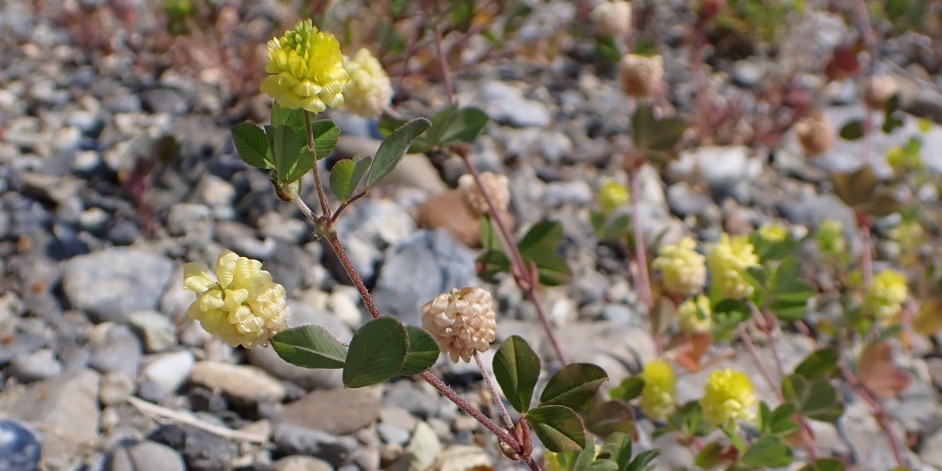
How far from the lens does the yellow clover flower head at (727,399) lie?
1.53 meters

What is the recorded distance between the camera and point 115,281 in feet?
6.45

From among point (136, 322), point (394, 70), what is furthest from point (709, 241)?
point (136, 322)

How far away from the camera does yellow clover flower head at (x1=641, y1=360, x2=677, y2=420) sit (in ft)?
5.51

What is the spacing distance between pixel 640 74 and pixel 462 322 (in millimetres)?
1419

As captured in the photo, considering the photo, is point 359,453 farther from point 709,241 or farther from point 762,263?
point 709,241

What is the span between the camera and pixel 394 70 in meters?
2.88

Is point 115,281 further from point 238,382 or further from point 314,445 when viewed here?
point 314,445

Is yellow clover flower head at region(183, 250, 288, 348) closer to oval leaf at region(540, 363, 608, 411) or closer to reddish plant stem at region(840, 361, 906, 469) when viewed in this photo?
oval leaf at region(540, 363, 608, 411)

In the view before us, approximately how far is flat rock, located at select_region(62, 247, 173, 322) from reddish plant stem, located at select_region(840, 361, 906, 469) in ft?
5.25

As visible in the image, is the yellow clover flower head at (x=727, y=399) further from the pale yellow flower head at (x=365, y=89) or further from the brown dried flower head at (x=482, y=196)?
the pale yellow flower head at (x=365, y=89)

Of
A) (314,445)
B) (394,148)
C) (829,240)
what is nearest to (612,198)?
(829,240)

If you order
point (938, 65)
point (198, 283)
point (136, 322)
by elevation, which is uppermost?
point (198, 283)

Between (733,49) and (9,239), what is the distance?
2.97 metres

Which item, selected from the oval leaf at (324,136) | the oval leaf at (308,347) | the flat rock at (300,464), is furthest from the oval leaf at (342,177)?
the flat rock at (300,464)
